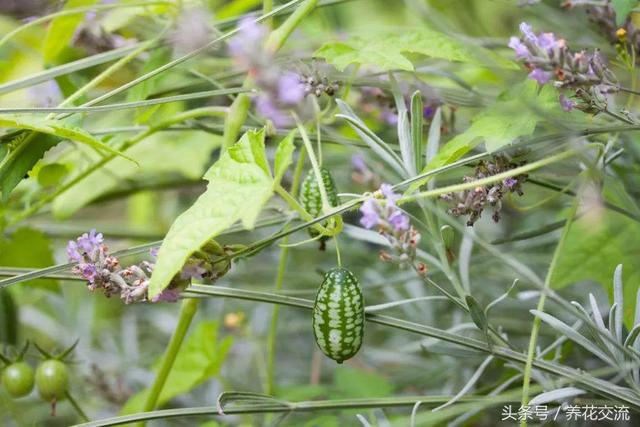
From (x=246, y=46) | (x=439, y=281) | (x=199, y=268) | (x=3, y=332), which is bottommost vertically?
(x=439, y=281)

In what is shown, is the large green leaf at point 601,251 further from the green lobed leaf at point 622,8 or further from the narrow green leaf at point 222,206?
the narrow green leaf at point 222,206

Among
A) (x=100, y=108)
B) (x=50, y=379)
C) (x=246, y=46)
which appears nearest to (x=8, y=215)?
(x=50, y=379)

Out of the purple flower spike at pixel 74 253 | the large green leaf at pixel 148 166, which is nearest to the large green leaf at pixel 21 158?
the purple flower spike at pixel 74 253

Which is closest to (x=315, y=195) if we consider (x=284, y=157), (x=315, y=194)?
(x=315, y=194)

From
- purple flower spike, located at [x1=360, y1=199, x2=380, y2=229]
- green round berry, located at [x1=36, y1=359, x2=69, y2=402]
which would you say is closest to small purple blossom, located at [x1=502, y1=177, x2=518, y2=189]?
purple flower spike, located at [x1=360, y1=199, x2=380, y2=229]

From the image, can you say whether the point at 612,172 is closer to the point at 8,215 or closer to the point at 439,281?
the point at 439,281

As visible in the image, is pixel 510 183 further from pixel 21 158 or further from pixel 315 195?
pixel 21 158
